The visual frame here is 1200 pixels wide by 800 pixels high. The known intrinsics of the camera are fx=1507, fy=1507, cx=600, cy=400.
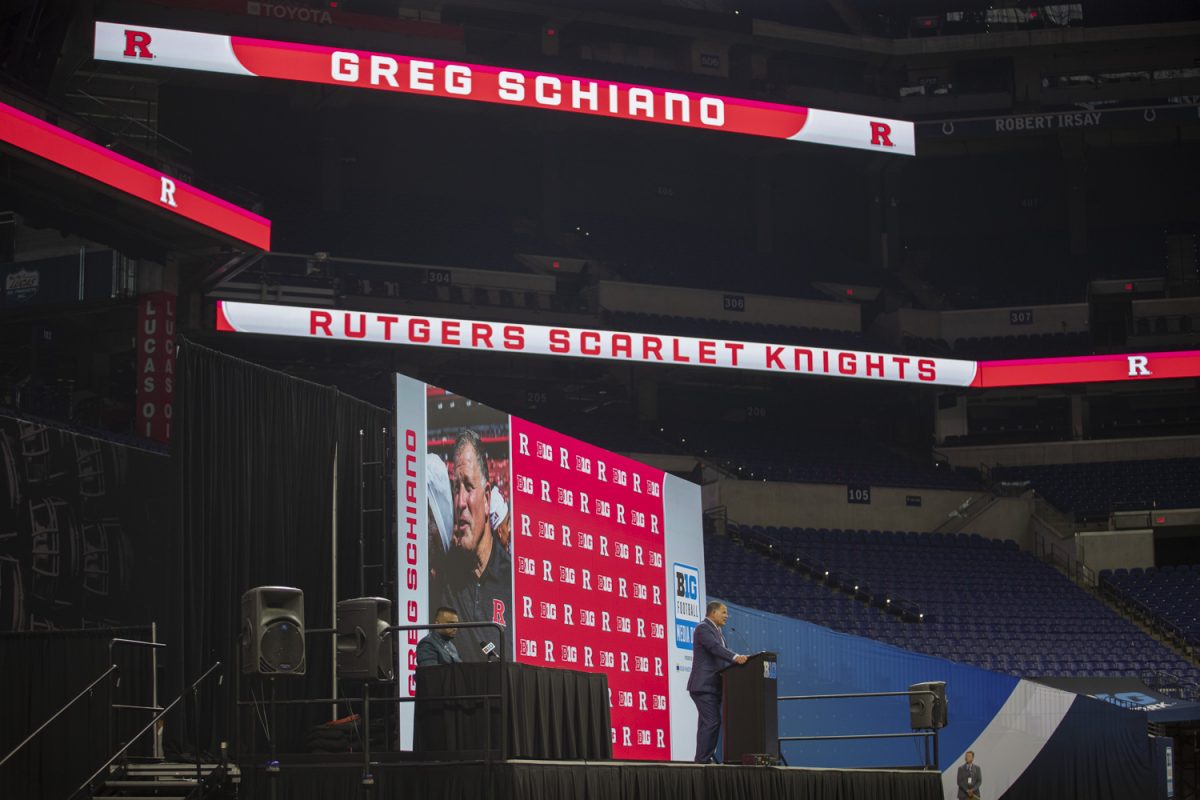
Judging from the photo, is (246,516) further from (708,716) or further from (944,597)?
(944,597)

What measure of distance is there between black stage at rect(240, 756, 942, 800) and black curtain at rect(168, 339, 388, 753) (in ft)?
1.83

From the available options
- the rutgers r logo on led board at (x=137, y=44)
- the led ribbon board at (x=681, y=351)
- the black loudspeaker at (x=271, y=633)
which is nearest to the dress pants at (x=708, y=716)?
the black loudspeaker at (x=271, y=633)

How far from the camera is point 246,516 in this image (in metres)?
12.6

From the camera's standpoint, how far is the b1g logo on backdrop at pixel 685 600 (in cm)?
1842

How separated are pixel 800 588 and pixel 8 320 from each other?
14933 millimetres

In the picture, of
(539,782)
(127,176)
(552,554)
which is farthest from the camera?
(127,176)

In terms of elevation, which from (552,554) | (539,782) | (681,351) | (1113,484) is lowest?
(539,782)

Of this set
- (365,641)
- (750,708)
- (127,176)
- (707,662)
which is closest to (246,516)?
(365,641)

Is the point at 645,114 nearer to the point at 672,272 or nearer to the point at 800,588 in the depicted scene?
the point at 672,272

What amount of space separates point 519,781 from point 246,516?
391cm

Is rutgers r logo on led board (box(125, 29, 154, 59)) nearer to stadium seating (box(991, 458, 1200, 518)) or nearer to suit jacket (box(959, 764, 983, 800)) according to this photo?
suit jacket (box(959, 764, 983, 800))

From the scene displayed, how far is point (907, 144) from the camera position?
3262cm

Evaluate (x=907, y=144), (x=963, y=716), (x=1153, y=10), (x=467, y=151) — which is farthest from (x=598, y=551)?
(x=1153, y=10)

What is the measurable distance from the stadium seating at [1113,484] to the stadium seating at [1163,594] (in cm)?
149
